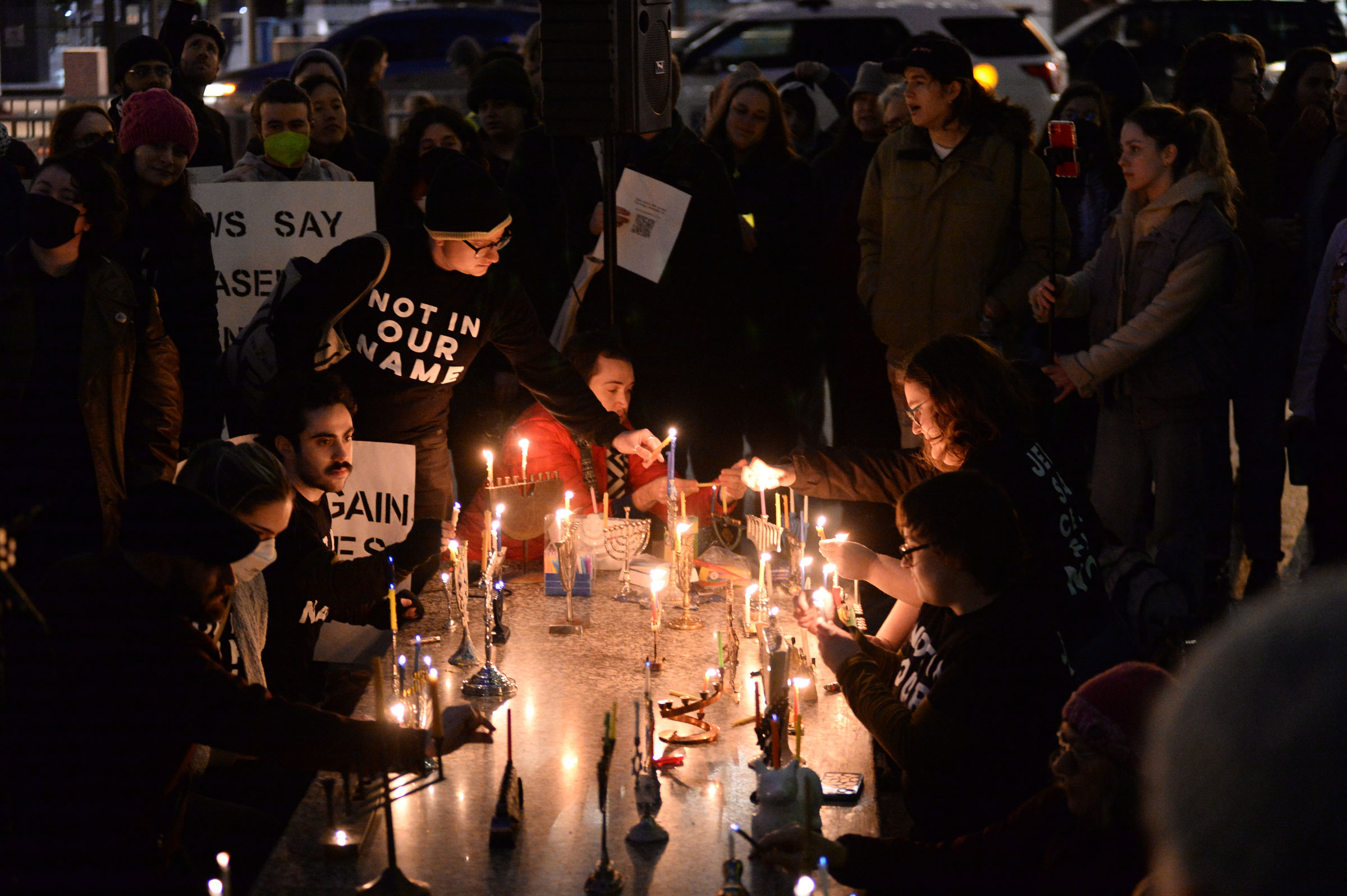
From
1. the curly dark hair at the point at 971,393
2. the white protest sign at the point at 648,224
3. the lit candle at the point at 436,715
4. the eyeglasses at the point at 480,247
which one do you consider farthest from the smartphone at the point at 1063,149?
the lit candle at the point at 436,715

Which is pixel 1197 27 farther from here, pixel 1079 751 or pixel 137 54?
pixel 1079 751

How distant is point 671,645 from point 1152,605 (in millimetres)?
1929

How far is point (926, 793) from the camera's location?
275 centimetres

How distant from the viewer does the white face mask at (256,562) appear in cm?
333

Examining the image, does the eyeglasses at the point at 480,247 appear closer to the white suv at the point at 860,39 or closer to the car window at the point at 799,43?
the white suv at the point at 860,39

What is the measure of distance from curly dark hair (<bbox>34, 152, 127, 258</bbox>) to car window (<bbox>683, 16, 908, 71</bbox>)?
31.2 ft

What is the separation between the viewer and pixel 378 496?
4.59 metres

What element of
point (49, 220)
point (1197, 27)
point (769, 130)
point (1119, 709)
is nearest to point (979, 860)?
point (1119, 709)

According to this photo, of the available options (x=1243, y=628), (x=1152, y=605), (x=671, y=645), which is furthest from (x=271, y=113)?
(x=1243, y=628)

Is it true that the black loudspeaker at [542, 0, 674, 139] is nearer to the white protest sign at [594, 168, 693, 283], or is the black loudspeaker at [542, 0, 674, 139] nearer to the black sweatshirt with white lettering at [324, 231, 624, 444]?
the white protest sign at [594, 168, 693, 283]

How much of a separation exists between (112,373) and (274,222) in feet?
5.43

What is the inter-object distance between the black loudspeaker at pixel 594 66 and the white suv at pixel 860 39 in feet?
26.5

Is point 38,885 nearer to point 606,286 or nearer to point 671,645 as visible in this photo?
point 671,645

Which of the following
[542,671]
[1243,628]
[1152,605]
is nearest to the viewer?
[1243,628]
